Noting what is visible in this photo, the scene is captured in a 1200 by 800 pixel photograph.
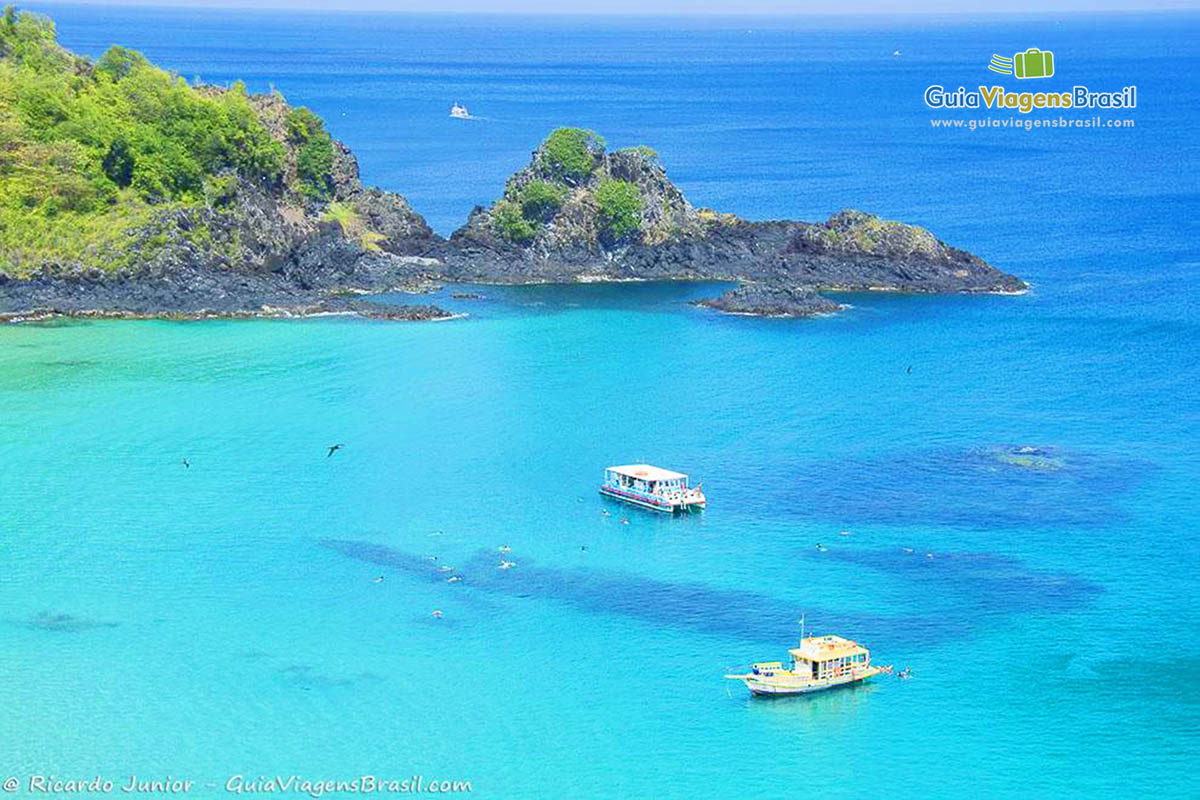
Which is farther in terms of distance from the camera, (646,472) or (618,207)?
(618,207)

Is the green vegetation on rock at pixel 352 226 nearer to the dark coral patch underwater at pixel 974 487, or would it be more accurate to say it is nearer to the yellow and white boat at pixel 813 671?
the dark coral patch underwater at pixel 974 487

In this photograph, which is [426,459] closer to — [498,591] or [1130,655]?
[498,591]

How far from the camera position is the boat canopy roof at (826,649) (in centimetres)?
4650

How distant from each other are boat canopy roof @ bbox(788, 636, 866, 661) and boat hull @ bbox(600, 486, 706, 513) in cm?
1396

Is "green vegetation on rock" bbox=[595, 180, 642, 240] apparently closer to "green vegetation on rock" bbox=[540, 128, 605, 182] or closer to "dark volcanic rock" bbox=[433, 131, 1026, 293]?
"dark volcanic rock" bbox=[433, 131, 1026, 293]

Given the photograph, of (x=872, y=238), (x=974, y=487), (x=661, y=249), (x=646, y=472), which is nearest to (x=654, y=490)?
(x=646, y=472)

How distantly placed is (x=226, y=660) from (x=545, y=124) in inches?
5672

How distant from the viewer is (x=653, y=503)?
61969 millimetres

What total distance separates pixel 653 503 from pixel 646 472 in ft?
6.60

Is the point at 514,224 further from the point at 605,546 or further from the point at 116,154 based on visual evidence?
the point at 605,546

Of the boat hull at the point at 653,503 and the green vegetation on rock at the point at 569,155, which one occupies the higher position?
the green vegetation on rock at the point at 569,155

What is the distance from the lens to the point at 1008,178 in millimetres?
150625

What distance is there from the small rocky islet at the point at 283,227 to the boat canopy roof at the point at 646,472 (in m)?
30.1

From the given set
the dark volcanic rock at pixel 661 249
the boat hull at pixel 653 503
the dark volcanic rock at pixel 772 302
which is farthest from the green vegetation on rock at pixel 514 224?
the boat hull at pixel 653 503
